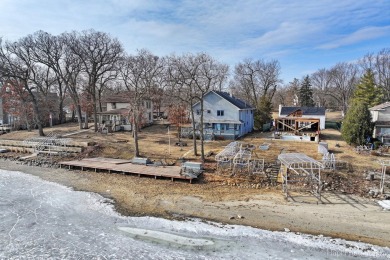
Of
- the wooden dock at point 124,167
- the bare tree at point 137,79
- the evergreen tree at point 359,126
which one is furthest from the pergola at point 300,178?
the bare tree at point 137,79

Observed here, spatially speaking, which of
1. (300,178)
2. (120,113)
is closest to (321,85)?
(120,113)

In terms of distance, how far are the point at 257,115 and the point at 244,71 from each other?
22.3 m

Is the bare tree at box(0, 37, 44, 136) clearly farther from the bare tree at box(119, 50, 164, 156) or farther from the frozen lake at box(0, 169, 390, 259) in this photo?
the frozen lake at box(0, 169, 390, 259)

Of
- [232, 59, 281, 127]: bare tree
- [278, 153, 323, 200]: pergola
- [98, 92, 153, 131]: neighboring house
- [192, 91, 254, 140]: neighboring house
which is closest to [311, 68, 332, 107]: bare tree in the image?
[232, 59, 281, 127]: bare tree

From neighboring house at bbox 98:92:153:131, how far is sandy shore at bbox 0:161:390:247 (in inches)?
770

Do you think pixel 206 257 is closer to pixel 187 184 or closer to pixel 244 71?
pixel 187 184

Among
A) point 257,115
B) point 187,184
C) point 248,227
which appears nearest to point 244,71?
point 257,115

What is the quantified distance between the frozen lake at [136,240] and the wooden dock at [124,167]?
17.8 ft

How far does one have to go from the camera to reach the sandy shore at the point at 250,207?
12617 millimetres

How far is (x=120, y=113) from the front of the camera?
3972 centimetres

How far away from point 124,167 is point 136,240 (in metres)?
10.9

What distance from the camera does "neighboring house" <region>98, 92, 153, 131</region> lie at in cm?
3931

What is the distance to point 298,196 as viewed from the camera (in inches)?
639

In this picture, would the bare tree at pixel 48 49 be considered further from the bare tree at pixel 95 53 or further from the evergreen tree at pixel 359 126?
the evergreen tree at pixel 359 126
